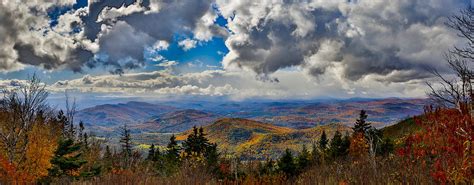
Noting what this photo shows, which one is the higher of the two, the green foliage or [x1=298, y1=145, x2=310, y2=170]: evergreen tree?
the green foliage

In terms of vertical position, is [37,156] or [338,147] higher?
[338,147]

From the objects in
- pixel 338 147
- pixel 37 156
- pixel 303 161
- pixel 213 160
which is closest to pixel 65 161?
pixel 213 160

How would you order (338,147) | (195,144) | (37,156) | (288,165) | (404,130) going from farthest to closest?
(404,130) → (195,144) → (37,156) → (338,147) → (288,165)

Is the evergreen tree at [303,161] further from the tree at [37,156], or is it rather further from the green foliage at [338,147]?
the tree at [37,156]

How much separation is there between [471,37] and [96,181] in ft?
72.2

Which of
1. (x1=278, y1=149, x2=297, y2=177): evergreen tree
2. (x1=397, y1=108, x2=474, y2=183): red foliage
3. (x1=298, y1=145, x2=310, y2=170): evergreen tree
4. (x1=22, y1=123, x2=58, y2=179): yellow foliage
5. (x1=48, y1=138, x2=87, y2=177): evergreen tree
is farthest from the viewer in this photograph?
(x1=22, y1=123, x2=58, y2=179): yellow foliage

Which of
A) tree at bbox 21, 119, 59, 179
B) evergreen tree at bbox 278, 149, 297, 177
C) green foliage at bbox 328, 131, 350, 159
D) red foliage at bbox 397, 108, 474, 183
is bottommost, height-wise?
tree at bbox 21, 119, 59, 179

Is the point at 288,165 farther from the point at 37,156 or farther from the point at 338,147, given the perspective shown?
the point at 37,156

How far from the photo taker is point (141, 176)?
784 centimetres

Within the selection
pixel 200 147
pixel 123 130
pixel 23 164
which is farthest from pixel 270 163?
pixel 123 130

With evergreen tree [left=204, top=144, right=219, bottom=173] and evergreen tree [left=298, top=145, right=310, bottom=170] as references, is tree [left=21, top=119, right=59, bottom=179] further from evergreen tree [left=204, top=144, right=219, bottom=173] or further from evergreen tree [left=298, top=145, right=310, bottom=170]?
evergreen tree [left=298, top=145, right=310, bottom=170]

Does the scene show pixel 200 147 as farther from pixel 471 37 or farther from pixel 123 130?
pixel 471 37

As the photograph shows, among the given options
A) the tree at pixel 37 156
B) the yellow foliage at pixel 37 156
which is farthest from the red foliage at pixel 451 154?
the yellow foliage at pixel 37 156

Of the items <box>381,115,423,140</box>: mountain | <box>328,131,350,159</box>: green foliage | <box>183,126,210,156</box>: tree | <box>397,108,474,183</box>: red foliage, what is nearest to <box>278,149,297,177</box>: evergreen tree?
<box>328,131,350,159</box>: green foliage
